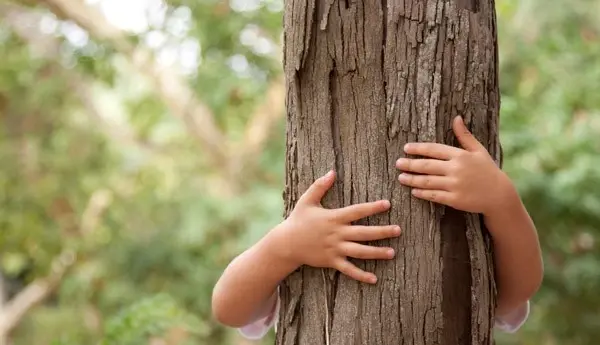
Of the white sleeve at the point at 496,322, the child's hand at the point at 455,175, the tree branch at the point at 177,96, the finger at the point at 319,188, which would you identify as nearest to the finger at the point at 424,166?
the child's hand at the point at 455,175

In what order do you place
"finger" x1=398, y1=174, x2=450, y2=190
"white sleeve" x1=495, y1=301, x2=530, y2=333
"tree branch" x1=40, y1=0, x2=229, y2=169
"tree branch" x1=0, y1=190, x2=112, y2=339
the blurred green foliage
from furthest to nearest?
Answer: 1. "tree branch" x1=0, y1=190, x2=112, y2=339
2. "tree branch" x1=40, y1=0, x2=229, y2=169
3. the blurred green foliage
4. "white sleeve" x1=495, y1=301, x2=530, y2=333
5. "finger" x1=398, y1=174, x2=450, y2=190

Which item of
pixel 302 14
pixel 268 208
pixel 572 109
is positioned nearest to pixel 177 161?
pixel 268 208

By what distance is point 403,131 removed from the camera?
3.38ft

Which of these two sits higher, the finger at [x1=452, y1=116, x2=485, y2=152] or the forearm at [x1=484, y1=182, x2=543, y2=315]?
the finger at [x1=452, y1=116, x2=485, y2=152]

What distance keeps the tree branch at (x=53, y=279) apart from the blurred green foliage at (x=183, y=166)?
0.17 feet

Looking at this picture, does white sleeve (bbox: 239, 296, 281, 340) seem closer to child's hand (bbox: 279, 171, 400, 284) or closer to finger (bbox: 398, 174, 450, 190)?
child's hand (bbox: 279, 171, 400, 284)

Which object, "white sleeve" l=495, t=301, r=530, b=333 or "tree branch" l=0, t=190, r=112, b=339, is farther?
"tree branch" l=0, t=190, r=112, b=339

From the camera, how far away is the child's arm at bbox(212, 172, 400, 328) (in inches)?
40.5

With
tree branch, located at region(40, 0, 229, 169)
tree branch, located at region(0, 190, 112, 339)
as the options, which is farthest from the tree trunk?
tree branch, located at region(0, 190, 112, 339)

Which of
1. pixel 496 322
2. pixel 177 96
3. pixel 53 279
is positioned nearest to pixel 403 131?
pixel 496 322

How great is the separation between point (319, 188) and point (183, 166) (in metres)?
4.02

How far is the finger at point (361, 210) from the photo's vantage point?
1026 mm

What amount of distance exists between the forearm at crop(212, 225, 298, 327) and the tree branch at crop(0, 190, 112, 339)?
4.04 metres

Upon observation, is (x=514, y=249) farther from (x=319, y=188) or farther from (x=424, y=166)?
(x=319, y=188)
